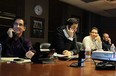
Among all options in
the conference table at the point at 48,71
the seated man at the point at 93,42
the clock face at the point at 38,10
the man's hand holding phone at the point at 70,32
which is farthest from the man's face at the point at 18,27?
the clock face at the point at 38,10

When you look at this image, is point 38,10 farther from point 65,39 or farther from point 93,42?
point 65,39

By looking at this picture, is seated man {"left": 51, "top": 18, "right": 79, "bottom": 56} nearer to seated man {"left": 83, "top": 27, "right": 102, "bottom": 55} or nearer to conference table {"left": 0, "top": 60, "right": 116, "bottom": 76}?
seated man {"left": 83, "top": 27, "right": 102, "bottom": 55}

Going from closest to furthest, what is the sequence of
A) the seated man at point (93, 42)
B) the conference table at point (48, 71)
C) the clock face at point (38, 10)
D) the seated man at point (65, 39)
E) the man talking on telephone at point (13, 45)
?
the conference table at point (48, 71), the man talking on telephone at point (13, 45), the seated man at point (65, 39), the seated man at point (93, 42), the clock face at point (38, 10)

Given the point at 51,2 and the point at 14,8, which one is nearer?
the point at 14,8

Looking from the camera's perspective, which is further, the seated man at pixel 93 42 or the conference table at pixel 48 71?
the seated man at pixel 93 42

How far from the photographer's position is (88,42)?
4.04m

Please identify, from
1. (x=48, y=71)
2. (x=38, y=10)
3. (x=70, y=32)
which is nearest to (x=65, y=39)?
(x=70, y=32)

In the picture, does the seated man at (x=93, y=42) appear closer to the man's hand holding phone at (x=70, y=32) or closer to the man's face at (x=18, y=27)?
the man's hand holding phone at (x=70, y=32)

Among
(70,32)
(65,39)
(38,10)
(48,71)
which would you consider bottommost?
(48,71)

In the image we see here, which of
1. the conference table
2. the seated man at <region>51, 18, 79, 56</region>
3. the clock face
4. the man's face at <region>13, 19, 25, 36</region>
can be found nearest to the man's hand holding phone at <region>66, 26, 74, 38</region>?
the seated man at <region>51, 18, 79, 56</region>

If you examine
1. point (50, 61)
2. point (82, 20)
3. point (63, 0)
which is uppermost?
point (63, 0)

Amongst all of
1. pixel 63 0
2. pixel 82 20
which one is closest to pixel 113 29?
pixel 82 20

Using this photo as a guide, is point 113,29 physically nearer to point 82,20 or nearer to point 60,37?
point 82,20

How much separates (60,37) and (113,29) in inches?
287
